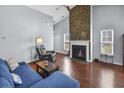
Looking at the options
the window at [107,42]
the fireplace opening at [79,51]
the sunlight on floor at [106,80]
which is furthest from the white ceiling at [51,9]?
the sunlight on floor at [106,80]

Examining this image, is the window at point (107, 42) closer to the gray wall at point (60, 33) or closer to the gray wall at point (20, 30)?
the gray wall at point (20, 30)

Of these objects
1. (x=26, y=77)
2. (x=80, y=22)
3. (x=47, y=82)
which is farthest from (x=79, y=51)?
(x=47, y=82)

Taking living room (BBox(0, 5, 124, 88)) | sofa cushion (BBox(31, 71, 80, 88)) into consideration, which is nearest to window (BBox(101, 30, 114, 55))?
living room (BBox(0, 5, 124, 88))

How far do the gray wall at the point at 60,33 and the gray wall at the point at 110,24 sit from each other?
3348 millimetres

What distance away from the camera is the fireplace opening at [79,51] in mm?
7219

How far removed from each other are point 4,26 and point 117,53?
16.6 feet

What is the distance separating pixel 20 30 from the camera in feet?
20.0

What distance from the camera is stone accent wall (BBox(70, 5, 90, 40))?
6.99 meters

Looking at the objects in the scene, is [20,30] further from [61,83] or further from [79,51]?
[61,83]

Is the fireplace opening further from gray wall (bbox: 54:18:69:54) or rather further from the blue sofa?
the blue sofa

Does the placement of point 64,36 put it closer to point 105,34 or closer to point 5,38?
point 105,34

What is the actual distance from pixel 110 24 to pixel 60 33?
16.5 ft
